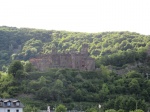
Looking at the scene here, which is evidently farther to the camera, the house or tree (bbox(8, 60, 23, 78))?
tree (bbox(8, 60, 23, 78))

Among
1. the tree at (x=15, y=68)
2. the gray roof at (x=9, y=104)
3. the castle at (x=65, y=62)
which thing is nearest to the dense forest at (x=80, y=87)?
the tree at (x=15, y=68)

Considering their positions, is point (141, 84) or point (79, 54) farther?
point (79, 54)

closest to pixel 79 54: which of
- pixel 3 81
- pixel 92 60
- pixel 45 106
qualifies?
pixel 92 60

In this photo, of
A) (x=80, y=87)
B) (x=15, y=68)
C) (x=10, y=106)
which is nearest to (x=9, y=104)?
(x=10, y=106)

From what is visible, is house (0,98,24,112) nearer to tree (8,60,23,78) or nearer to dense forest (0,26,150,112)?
dense forest (0,26,150,112)

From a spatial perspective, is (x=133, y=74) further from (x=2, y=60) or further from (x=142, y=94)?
(x=2, y=60)

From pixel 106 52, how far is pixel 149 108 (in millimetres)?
67951

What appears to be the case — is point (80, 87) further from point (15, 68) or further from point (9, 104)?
point (9, 104)

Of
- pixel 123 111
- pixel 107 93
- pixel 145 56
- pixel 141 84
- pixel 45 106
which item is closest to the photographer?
pixel 123 111

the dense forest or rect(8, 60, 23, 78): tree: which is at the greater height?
rect(8, 60, 23, 78): tree

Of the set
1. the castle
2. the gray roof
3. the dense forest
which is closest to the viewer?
the gray roof

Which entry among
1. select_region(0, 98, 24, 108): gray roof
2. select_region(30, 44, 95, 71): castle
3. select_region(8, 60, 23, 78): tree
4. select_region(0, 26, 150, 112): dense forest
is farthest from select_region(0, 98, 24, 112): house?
select_region(30, 44, 95, 71): castle

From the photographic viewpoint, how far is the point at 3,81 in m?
140

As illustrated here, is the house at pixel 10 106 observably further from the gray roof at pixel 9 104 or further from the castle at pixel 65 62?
the castle at pixel 65 62
